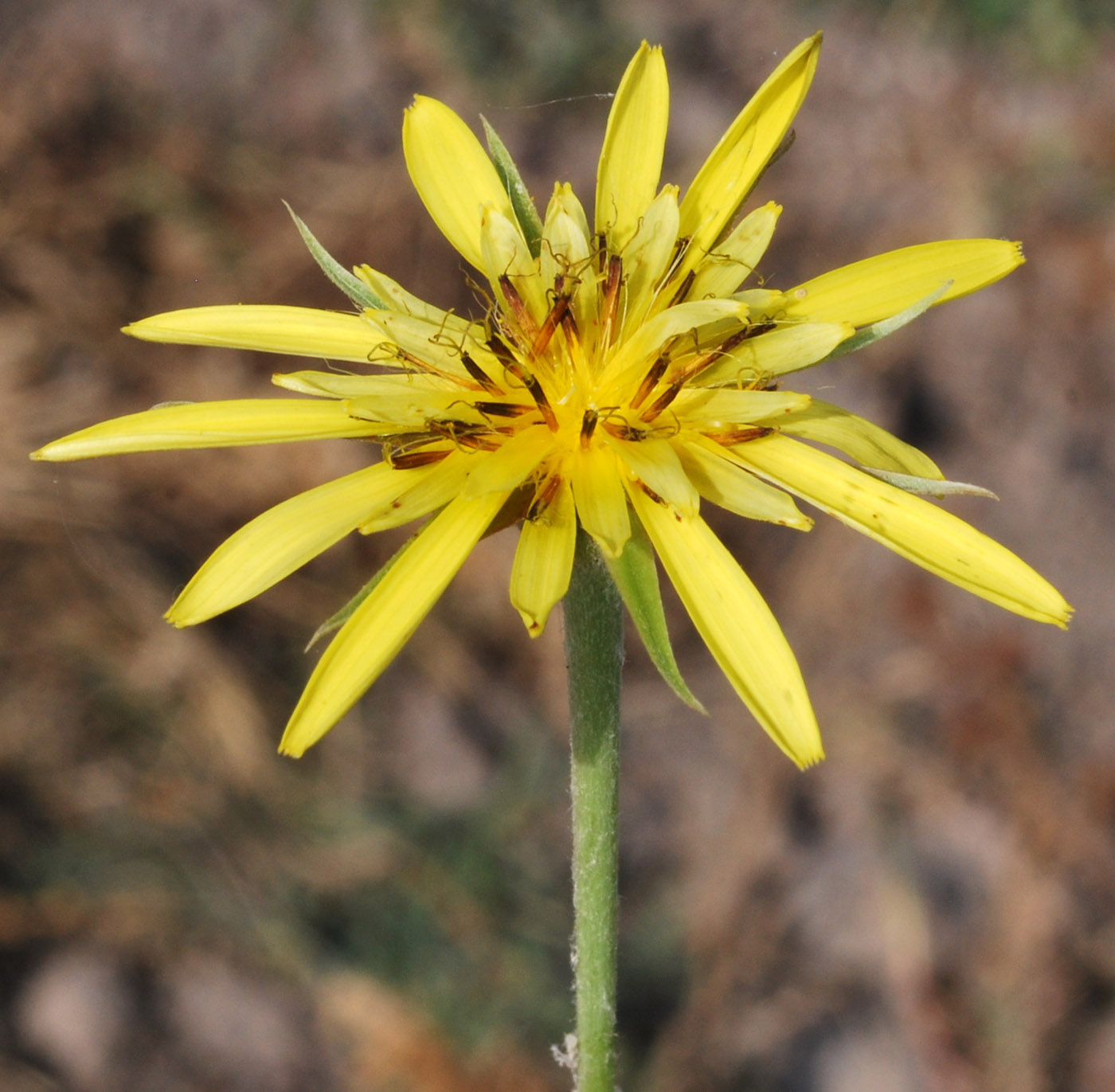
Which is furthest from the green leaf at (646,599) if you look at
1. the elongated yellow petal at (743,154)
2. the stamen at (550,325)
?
the elongated yellow petal at (743,154)

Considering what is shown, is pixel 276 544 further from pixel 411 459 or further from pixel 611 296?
pixel 611 296

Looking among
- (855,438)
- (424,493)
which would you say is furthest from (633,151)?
(424,493)

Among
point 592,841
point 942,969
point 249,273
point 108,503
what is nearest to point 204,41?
point 249,273

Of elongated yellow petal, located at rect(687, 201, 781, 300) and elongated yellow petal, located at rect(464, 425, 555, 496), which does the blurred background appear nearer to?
elongated yellow petal, located at rect(464, 425, 555, 496)

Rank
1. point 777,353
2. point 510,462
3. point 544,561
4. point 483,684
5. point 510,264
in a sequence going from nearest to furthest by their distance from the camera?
point 544,561 < point 510,462 < point 777,353 < point 510,264 < point 483,684

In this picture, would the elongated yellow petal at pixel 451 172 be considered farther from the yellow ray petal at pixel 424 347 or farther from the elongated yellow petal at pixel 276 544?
the elongated yellow petal at pixel 276 544

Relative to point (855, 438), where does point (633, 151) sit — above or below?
above

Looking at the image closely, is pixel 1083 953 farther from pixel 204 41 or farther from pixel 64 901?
pixel 204 41
